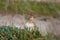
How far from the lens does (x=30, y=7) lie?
8305 mm

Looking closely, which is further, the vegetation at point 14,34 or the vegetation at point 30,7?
the vegetation at point 30,7

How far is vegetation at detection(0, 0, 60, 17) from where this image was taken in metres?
→ 7.93

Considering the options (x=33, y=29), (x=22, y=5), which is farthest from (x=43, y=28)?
(x=22, y=5)

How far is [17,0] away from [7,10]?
0.54 meters

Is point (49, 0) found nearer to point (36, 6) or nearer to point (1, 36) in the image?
point (36, 6)

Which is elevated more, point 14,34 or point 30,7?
point 30,7

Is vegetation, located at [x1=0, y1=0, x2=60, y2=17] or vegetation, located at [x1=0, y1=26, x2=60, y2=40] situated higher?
vegetation, located at [x1=0, y1=0, x2=60, y2=17]

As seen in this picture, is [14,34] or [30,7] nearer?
[14,34]

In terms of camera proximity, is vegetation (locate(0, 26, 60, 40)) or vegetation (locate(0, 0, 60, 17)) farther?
vegetation (locate(0, 0, 60, 17))

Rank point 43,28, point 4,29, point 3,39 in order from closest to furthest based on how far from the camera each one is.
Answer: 1. point 3,39
2. point 4,29
3. point 43,28

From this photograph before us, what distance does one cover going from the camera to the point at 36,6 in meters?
8.66

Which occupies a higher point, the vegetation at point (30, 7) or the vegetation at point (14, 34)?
the vegetation at point (30, 7)

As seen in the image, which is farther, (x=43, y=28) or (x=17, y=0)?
(x=17, y=0)

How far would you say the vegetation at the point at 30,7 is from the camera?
793cm
